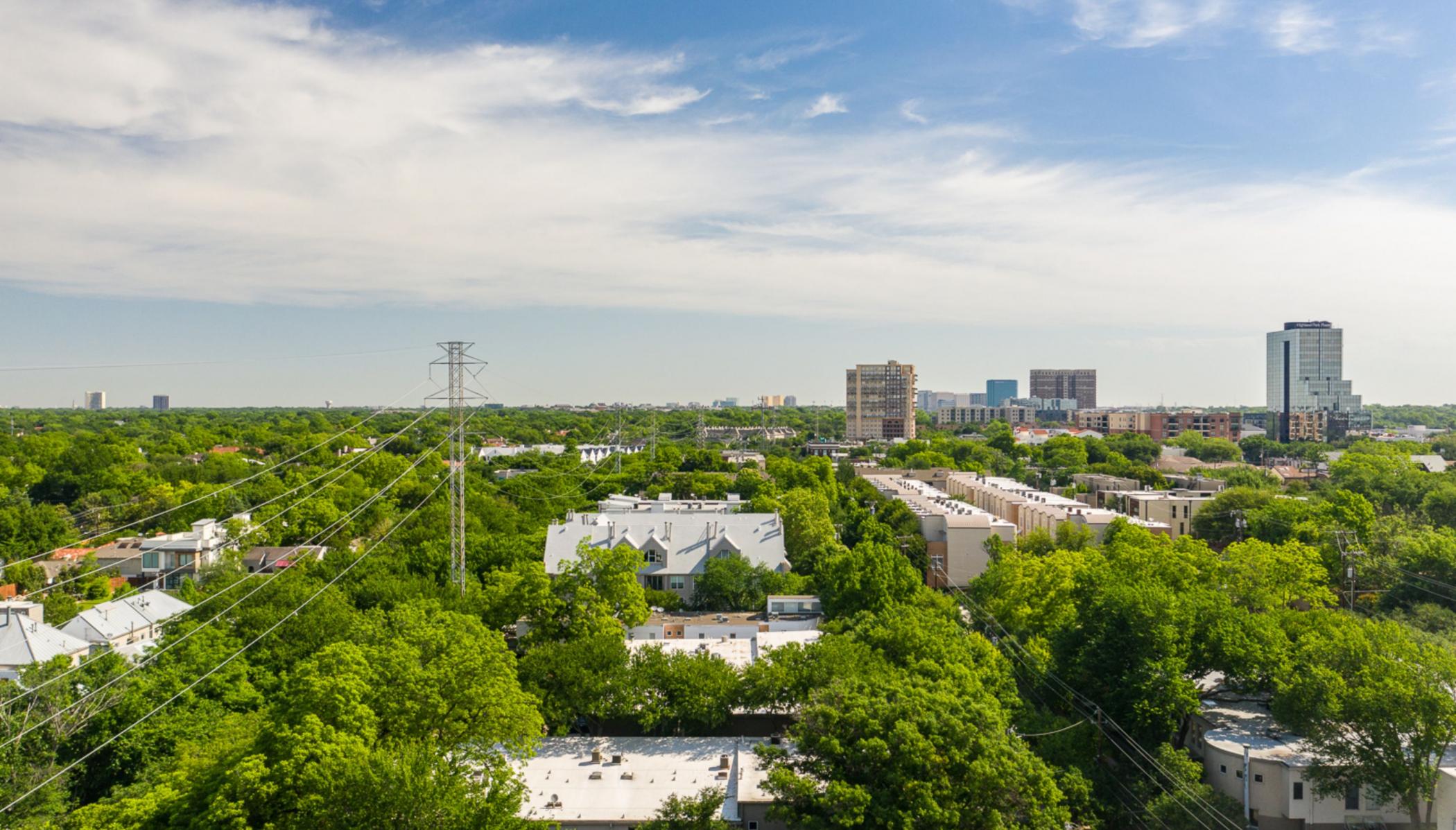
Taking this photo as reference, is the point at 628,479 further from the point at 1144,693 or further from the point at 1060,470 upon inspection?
the point at 1144,693

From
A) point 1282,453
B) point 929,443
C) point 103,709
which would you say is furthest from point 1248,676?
point 1282,453

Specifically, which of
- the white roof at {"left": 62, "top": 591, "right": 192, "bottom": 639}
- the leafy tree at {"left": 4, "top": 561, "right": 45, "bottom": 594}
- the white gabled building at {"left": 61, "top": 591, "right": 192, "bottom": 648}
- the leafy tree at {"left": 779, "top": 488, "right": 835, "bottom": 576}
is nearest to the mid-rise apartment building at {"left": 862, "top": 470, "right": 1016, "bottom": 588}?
the leafy tree at {"left": 779, "top": 488, "right": 835, "bottom": 576}

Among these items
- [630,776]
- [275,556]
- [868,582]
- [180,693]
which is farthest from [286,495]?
[630,776]

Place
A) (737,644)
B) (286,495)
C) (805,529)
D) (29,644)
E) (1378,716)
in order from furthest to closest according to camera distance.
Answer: (286,495) < (805,529) < (737,644) < (29,644) < (1378,716)

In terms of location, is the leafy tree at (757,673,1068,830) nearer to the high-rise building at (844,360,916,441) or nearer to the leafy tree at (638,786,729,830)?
the leafy tree at (638,786,729,830)

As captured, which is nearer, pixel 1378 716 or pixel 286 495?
pixel 1378 716

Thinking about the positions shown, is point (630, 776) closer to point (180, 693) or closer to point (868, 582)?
point (180, 693)
